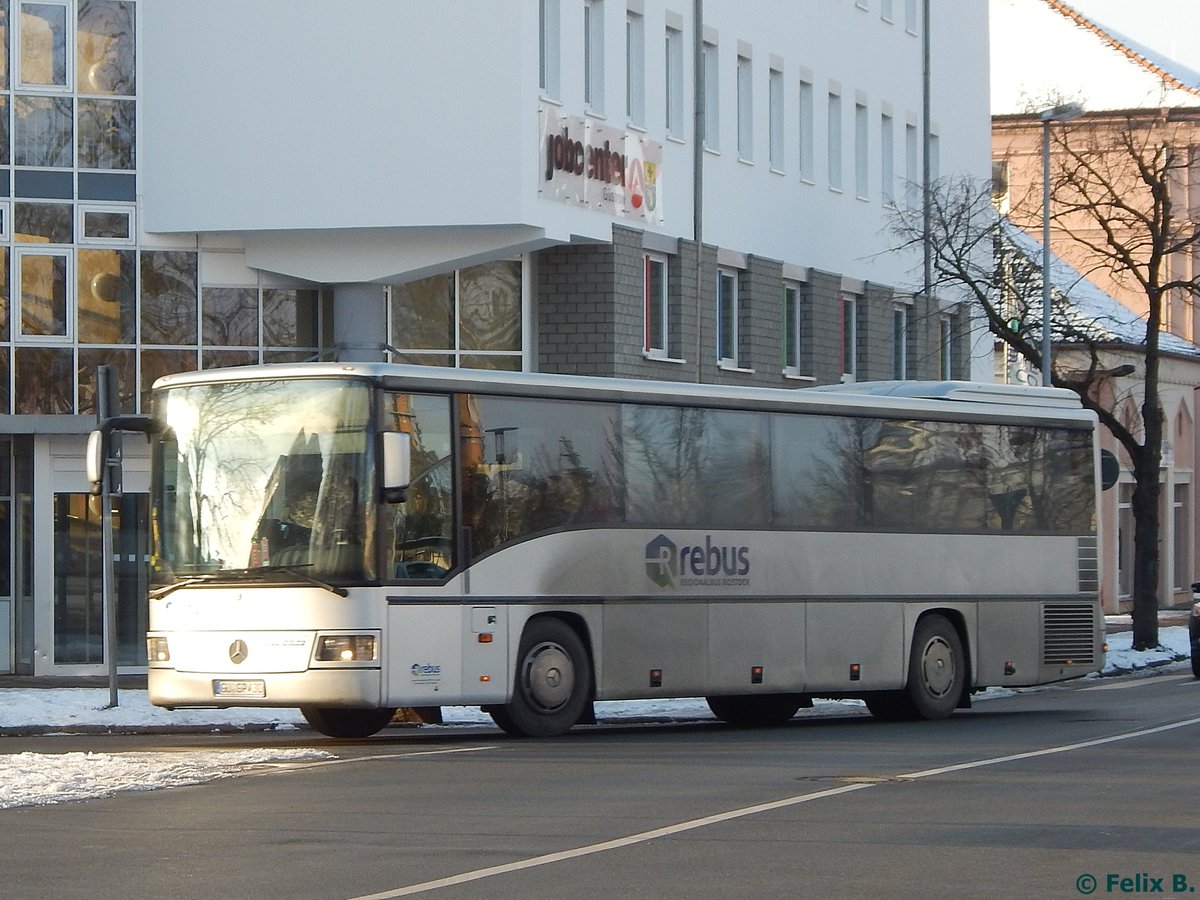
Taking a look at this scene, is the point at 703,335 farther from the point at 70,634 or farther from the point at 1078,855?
the point at 1078,855

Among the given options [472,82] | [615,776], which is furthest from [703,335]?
[615,776]

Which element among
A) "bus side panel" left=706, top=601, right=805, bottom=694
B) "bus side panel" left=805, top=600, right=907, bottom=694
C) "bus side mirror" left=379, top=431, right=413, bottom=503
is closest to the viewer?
"bus side mirror" left=379, top=431, right=413, bottom=503

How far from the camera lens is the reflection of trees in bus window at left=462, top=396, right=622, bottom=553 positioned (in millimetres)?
18719

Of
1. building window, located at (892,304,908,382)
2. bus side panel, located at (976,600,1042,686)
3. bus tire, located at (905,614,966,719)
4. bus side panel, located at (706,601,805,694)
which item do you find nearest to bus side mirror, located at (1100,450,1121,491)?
bus side panel, located at (976,600,1042,686)

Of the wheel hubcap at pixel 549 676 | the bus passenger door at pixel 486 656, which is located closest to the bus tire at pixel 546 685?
the wheel hubcap at pixel 549 676

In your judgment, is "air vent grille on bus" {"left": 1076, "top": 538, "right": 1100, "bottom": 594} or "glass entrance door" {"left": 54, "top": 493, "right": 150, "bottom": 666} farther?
"glass entrance door" {"left": 54, "top": 493, "right": 150, "bottom": 666}

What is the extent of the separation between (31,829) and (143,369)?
2053cm

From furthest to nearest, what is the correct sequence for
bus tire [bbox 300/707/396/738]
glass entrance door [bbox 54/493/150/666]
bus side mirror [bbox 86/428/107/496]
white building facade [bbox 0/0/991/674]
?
1. glass entrance door [bbox 54/493/150/666]
2. white building facade [bbox 0/0/991/674]
3. bus tire [bbox 300/707/396/738]
4. bus side mirror [bbox 86/428/107/496]

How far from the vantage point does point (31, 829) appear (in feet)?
40.7

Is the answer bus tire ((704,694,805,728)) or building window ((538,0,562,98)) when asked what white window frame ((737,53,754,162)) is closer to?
building window ((538,0,562,98))

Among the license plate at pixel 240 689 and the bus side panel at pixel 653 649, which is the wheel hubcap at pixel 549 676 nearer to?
the bus side panel at pixel 653 649

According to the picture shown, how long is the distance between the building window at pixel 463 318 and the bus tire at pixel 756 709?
1140 cm

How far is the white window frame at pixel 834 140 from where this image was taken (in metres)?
44.0

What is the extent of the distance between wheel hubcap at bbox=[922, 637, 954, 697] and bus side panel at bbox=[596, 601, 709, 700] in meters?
3.33
